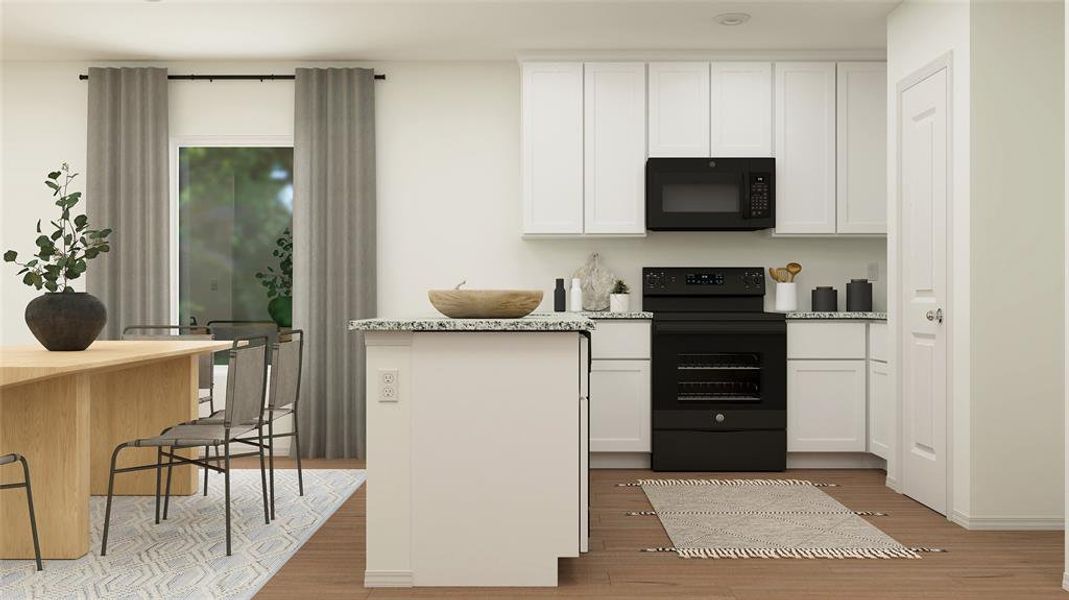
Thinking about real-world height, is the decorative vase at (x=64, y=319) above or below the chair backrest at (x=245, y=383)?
above

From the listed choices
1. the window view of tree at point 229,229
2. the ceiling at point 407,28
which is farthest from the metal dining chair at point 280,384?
the ceiling at point 407,28

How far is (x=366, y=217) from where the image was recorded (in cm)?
547

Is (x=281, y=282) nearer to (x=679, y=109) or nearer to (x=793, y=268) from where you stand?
(x=679, y=109)

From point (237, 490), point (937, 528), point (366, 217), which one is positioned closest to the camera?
point (937, 528)

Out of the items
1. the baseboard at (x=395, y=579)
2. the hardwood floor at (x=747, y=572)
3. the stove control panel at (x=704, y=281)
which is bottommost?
the hardwood floor at (x=747, y=572)

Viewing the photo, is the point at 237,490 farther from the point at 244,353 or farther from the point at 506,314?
the point at 506,314

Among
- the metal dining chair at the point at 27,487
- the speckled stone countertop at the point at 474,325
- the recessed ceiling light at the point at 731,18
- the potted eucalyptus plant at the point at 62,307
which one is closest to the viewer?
the speckled stone countertop at the point at 474,325

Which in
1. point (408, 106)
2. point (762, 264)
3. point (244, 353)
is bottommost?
point (244, 353)

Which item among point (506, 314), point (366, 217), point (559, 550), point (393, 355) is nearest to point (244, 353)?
point (393, 355)

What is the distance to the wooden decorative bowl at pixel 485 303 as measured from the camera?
2992 millimetres

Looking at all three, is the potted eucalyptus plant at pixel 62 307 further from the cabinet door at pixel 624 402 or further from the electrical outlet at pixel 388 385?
the cabinet door at pixel 624 402

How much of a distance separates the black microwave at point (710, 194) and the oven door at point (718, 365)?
657mm

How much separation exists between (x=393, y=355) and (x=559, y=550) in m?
0.88

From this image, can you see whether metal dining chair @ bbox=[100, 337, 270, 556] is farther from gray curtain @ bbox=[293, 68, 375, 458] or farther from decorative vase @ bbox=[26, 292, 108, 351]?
gray curtain @ bbox=[293, 68, 375, 458]
